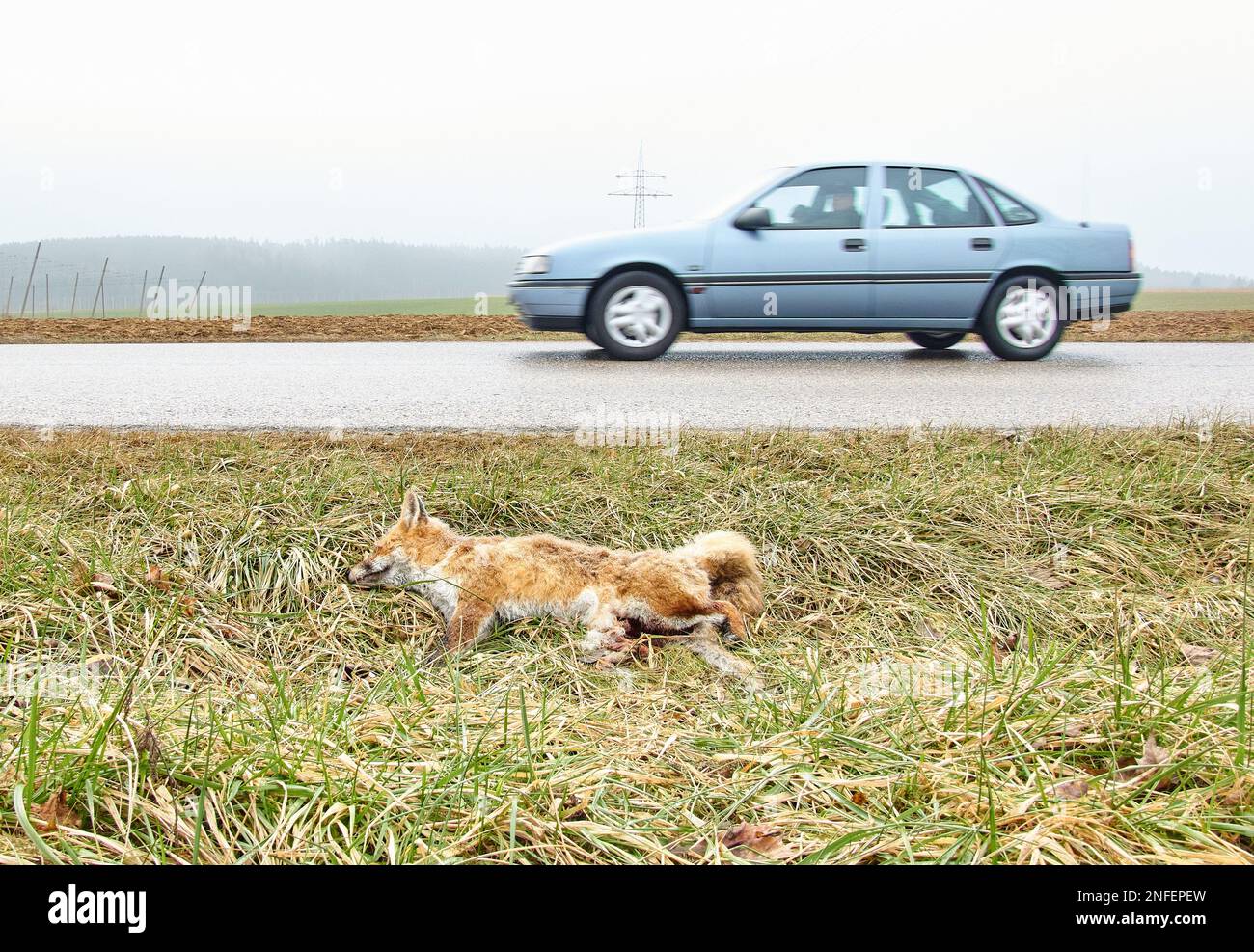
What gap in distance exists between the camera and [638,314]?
28.7 ft

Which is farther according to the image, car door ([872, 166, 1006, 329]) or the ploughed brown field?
the ploughed brown field

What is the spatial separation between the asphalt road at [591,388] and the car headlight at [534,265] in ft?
2.66

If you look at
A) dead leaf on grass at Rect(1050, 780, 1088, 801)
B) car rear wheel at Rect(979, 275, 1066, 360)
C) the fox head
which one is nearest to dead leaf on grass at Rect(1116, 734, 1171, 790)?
dead leaf on grass at Rect(1050, 780, 1088, 801)

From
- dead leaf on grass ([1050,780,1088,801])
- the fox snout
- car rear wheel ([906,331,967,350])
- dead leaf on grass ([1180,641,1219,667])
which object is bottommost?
dead leaf on grass ([1050,780,1088,801])

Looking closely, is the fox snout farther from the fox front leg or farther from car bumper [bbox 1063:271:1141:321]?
car bumper [bbox 1063:271:1141:321]

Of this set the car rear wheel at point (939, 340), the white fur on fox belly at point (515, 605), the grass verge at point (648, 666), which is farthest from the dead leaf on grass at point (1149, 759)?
the car rear wheel at point (939, 340)

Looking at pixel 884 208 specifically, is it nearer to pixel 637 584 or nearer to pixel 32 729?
pixel 637 584

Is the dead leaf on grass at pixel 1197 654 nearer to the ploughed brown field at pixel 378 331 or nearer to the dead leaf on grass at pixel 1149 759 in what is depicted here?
the dead leaf on grass at pixel 1149 759

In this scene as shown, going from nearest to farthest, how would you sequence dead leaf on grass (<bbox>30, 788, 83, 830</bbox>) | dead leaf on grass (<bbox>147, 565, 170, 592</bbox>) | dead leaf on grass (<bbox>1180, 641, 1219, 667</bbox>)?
dead leaf on grass (<bbox>30, 788, 83, 830</bbox>) → dead leaf on grass (<bbox>1180, 641, 1219, 667</bbox>) → dead leaf on grass (<bbox>147, 565, 170, 592</bbox>)

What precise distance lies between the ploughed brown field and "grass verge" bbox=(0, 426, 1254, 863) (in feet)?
22.1

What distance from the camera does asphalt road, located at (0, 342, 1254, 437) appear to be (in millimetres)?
5496

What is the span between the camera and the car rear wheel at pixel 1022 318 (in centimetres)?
920

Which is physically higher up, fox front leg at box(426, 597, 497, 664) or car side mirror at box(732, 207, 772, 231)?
car side mirror at box(732, 207, 772, 231)

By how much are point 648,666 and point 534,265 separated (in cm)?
624
